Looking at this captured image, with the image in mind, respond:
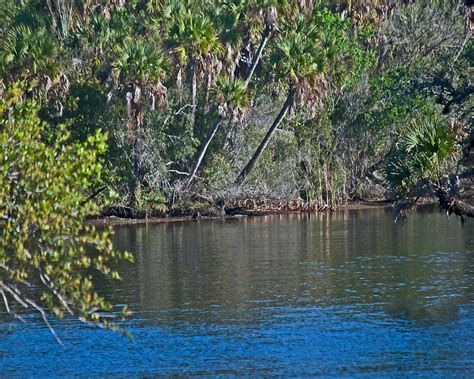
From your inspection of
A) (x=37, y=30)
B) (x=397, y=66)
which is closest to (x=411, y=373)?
(x=37, y=30)

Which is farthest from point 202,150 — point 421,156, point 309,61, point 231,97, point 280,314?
point 421,156

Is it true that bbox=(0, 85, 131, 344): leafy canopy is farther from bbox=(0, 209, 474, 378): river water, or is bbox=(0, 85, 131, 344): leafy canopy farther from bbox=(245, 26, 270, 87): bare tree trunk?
bbox=(245, 26, 270, 87): bare tree trunk

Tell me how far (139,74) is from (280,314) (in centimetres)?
2178

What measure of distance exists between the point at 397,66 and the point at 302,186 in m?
8.59

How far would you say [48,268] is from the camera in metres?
12.5

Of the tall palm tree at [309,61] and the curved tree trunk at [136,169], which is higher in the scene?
the tall palm tree at [309,61]

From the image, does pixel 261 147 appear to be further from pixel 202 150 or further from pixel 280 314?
pixel 280 314

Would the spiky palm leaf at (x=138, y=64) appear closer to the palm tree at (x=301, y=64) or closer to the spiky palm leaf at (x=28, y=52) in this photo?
the spiky palm leaf at (x=28, y=52)

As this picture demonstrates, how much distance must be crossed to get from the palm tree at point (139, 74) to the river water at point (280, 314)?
743cm

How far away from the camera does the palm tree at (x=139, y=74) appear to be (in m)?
43.4

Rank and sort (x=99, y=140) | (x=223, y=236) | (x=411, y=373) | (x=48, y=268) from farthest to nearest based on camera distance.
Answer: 1. (x=223, y=236)
2. (x=411, y=373)
3. (x=99, y=140)
4. (x=48, y=268)

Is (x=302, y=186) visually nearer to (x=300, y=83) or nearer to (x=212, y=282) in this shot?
(x=300, y=83)

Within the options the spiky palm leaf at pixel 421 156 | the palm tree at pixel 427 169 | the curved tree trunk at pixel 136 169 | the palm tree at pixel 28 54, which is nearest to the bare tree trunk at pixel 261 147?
the curved tree trunk at pixel 136 169

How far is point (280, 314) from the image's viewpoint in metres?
23.6
